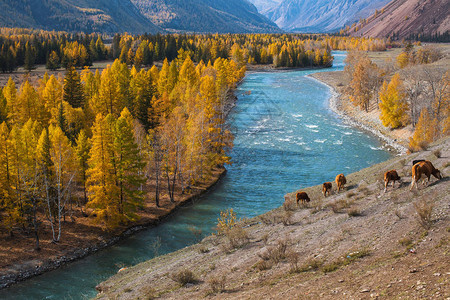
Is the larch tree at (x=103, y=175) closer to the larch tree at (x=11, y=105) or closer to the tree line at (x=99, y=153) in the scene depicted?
the tree line at (x=99, y=153)

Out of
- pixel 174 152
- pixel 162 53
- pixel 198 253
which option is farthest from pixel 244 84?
pixel 198 253

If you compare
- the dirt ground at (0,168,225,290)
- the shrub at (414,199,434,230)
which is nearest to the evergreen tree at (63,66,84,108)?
the dirt ground at (0,168,225,290)

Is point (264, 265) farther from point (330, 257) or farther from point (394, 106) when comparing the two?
point (394, 106)

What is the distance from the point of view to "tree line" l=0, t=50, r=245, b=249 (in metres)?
33.0

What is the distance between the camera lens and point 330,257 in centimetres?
1611

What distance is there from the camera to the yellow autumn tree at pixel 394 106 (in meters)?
65.9

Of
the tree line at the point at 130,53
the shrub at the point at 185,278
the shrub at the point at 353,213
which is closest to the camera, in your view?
the shrub at the point at 185,278

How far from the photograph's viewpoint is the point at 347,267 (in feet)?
47.3

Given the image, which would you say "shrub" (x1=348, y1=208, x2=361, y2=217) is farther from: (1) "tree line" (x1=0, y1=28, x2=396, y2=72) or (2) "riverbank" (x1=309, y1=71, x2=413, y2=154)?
(1) "tree line" (x1=0, y1=28, x2=396, y2=72)

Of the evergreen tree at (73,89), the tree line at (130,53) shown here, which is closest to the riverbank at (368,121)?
the tree line at (130,53)

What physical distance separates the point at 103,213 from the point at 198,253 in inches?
536

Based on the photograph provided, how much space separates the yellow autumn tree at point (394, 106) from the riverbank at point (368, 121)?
1.46m

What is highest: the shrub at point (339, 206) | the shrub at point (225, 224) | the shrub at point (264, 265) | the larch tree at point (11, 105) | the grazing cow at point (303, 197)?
the larch tree at point (11, 105)

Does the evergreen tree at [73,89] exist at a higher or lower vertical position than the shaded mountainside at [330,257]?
higher
